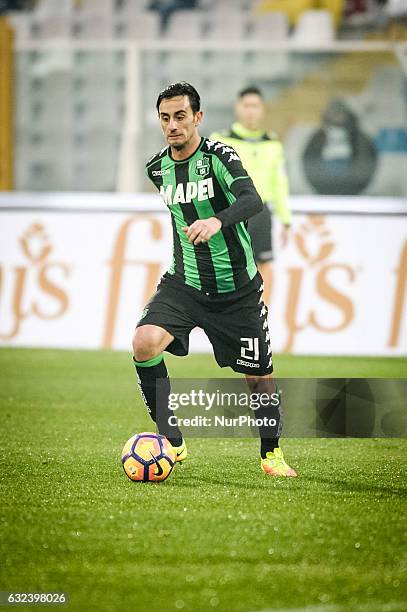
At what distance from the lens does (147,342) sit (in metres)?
5.79

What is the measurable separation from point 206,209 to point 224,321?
1.80ft

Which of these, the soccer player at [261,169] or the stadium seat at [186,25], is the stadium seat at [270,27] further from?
the soccer player at [261,169]

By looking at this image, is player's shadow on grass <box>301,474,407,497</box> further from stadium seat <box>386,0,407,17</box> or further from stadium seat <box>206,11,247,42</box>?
stadium seat <box>206,11,247,42</box>

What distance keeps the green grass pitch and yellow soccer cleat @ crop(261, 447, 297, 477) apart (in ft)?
0.22

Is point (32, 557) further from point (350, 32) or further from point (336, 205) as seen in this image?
point (350, 32)

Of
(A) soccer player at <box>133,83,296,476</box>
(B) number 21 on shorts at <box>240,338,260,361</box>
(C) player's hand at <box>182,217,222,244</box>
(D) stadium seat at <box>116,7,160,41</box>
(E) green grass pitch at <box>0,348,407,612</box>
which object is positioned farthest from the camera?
(D) stadium seat at <box>116,7,160,41</box>

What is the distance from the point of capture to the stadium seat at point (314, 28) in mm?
13727

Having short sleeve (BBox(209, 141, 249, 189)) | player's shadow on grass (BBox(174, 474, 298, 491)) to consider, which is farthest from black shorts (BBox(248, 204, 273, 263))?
player's shadow on grass (BBox(174, 474, 298, 491))

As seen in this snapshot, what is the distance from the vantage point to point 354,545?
4602mm

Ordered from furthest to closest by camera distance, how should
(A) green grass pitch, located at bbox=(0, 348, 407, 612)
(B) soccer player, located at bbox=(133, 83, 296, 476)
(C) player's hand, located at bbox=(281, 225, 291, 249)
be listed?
(C) player's hand, located at bbox=(281, 225, 291, 249), (B) soccer player, located at bbox=(133, 83, 296, 476), (A) green grass pitch, located at bbox=(0, 348, 407, 612)

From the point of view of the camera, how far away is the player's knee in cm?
578

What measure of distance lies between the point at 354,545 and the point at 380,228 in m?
6.83

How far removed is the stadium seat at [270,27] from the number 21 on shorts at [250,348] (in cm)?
865

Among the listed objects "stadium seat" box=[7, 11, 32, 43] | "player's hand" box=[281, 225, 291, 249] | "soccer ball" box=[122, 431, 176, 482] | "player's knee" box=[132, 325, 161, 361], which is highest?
"stadium seat" box=[7, 11, 32, 43]
